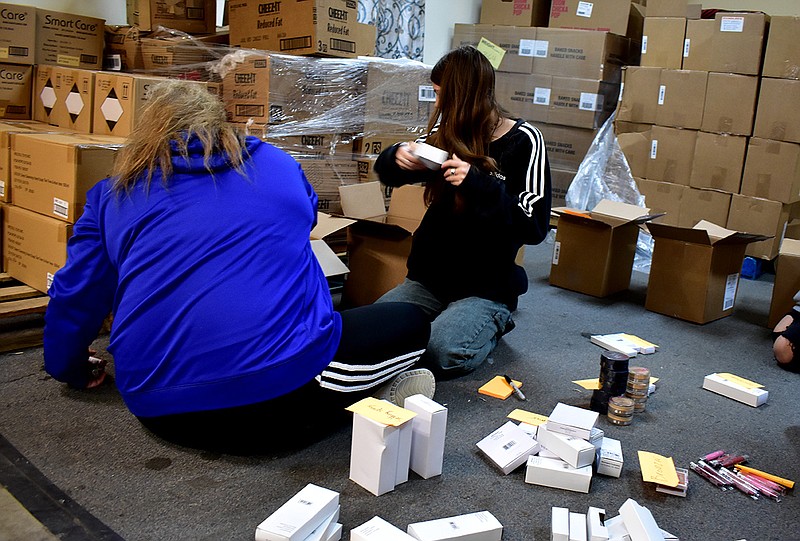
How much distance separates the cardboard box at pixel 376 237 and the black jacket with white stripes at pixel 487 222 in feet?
1.05

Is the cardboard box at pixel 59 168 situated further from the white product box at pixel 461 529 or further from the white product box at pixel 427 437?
the white product box at pixel 461 529

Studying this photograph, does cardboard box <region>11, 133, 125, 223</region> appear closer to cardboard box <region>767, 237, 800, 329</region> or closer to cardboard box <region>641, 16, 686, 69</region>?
cardboard box <region>767, 237, 800, 329</region>

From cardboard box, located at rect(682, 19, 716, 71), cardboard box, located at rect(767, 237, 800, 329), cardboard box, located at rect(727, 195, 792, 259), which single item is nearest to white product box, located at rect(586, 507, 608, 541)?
cardboard box, located at rect(767, 237, 800, 329)

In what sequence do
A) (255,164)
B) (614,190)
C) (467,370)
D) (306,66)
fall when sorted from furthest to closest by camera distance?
(614,190), (306,66), (467,370), (255,164)

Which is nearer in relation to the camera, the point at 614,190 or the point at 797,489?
the point at 797,489

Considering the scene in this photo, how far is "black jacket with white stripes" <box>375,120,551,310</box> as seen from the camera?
216 cm

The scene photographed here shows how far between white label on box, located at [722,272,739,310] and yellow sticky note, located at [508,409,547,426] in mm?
1471

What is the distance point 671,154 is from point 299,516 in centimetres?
351

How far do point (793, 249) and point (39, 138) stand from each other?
2817 mm

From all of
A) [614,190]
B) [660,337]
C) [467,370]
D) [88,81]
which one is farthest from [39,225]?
[614,190]

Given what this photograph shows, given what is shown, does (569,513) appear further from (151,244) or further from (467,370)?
(151,244)

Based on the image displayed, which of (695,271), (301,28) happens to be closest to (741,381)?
(695,271)

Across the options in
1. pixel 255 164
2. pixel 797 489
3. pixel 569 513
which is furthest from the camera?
pixel 797 489

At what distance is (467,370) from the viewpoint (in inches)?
90.4
